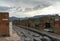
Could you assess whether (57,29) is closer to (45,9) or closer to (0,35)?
(45,9)

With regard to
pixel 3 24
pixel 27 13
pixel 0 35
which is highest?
pixel 27 13

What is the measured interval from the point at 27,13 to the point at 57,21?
1708mm

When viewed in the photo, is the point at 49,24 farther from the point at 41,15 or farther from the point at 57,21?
the point at 41,15

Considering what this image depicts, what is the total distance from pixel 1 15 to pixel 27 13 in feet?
5.55

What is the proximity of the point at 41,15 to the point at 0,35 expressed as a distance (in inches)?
95.1

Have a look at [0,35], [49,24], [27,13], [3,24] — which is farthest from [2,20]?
[49,24]

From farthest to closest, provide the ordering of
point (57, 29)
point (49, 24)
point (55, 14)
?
point (49, 24) < point (57, 29) < point (55, 14)

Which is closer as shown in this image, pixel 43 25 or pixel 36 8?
pixel 36 8

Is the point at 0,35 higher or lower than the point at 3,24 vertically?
lower

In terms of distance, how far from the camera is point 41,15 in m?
7.39

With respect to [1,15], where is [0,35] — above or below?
below

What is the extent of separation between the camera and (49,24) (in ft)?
29.0

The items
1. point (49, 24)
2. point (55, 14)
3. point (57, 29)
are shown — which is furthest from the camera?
point (49, 24)

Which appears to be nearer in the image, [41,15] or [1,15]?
[41,15]
